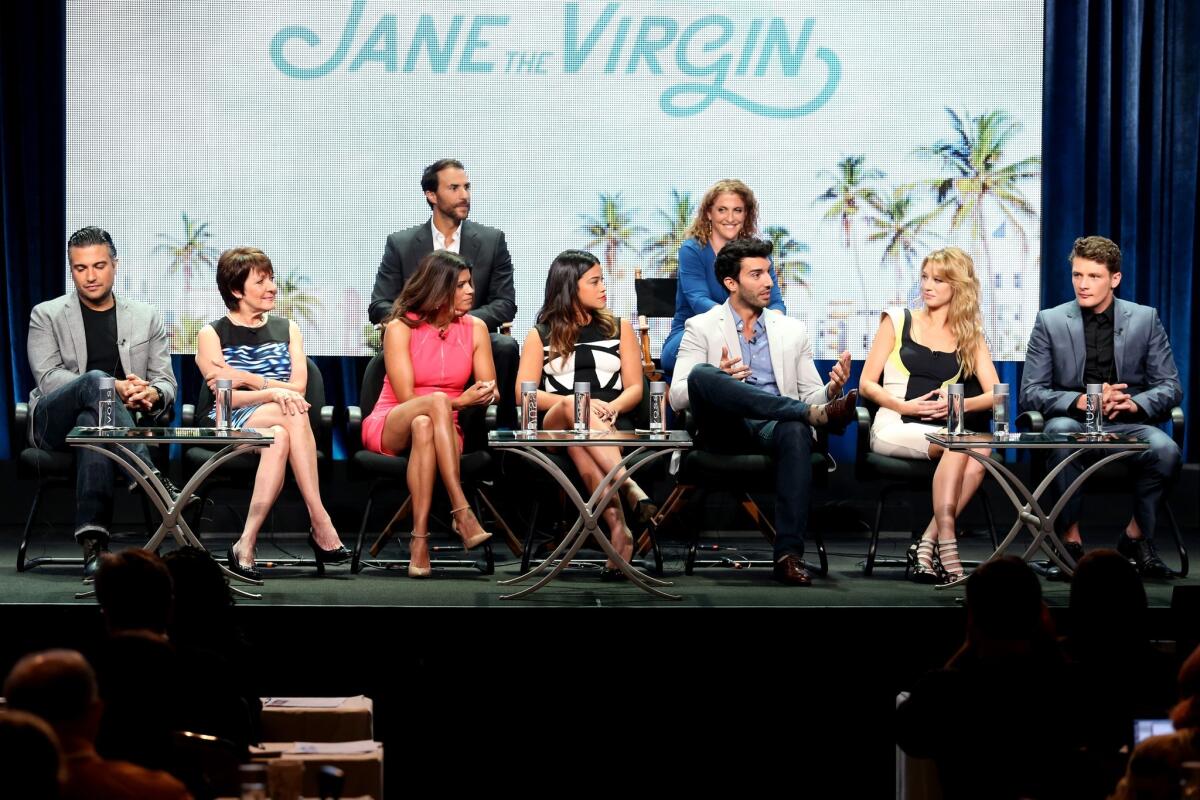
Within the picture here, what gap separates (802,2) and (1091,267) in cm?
219

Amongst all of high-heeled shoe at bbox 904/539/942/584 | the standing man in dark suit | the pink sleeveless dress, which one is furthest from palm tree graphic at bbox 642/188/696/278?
high-heeled shoe at bbox 904/539/942/584

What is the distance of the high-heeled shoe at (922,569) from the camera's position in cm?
522

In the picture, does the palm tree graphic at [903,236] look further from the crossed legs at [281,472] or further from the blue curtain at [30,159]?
the blue curtain at [30,159]

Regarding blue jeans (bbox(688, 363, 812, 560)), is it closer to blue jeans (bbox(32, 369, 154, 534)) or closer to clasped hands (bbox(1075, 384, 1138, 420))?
clasped hands (bbox(1075, 384, 1138, 420))

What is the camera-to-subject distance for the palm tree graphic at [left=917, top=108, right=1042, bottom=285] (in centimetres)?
714

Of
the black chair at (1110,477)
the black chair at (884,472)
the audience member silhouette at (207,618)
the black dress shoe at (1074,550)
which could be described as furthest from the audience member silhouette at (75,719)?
the black chair at (1110,477)

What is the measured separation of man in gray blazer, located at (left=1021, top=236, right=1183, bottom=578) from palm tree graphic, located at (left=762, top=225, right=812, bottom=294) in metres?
1.56

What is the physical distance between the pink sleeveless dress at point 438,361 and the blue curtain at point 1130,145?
10.2 ft

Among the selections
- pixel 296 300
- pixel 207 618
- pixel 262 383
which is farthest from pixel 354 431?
pixel 207 618

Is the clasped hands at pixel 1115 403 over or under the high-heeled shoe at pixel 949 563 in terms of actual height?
over

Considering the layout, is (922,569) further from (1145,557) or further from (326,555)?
(326,555)

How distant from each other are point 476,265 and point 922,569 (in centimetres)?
235

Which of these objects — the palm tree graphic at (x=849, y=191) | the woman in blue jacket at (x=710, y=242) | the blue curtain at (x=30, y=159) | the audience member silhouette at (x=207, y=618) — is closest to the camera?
the audience member silhouette at (x=207, y=618)

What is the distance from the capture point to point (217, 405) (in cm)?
488
